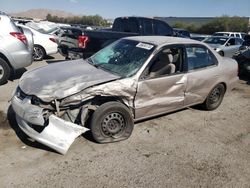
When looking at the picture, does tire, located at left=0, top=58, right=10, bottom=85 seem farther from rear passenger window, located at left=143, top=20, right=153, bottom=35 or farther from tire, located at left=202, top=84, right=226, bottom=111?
rear passenger window, located at left=143, top=20, right=153, bottom=35

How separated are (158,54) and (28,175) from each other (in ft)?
8.86

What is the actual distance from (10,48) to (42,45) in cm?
399

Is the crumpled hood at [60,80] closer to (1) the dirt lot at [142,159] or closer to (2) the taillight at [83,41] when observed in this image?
(1) the dirt lot at [142,159]

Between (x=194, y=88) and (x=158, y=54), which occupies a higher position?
(x=158, y=54)

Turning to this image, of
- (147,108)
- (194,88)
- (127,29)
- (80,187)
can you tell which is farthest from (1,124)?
(127,29)

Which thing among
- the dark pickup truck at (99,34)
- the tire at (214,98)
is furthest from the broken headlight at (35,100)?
the dark pickup truck at (99,34)

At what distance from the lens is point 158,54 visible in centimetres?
448

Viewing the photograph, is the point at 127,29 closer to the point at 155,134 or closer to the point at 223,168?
the point at 155,134

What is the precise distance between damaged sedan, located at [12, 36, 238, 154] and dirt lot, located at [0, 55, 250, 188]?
258 mm

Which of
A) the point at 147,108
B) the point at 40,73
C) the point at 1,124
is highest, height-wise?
the point at 40,73

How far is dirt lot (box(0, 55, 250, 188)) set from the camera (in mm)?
3221

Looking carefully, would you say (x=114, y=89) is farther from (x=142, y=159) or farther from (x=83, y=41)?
(x=83, y=41)

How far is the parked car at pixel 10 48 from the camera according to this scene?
657 centimetres

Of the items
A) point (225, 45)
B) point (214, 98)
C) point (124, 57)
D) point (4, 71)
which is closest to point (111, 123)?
point (124, 57)
